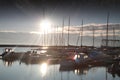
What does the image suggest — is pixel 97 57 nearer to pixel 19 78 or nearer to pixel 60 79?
pixel 60 79

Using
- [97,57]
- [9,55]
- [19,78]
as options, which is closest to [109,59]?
[97,57]

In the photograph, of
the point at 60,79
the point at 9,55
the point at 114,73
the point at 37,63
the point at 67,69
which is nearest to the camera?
the point at 60,79

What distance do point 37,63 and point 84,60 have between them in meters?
9.59

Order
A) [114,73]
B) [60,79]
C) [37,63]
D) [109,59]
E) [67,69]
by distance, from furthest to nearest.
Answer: [37,63] → [109,59] → [67,69] → [114,73] → [60,79]

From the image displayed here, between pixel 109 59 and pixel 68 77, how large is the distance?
507 inches

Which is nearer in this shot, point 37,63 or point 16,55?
point 37,63

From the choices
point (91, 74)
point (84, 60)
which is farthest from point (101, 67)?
point (91, 74)

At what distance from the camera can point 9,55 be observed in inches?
1919

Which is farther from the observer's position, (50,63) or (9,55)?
(9,55)

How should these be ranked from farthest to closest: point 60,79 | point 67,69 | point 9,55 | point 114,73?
point 9,55 → point 67,69 → point 114,73 → point 60,79

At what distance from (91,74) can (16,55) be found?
2473 cm

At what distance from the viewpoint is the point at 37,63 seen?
4200 cm

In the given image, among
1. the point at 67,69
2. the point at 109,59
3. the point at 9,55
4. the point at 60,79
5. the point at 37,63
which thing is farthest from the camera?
the point at 9,55

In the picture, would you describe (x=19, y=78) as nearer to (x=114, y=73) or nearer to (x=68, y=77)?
(x=68, y=77)
